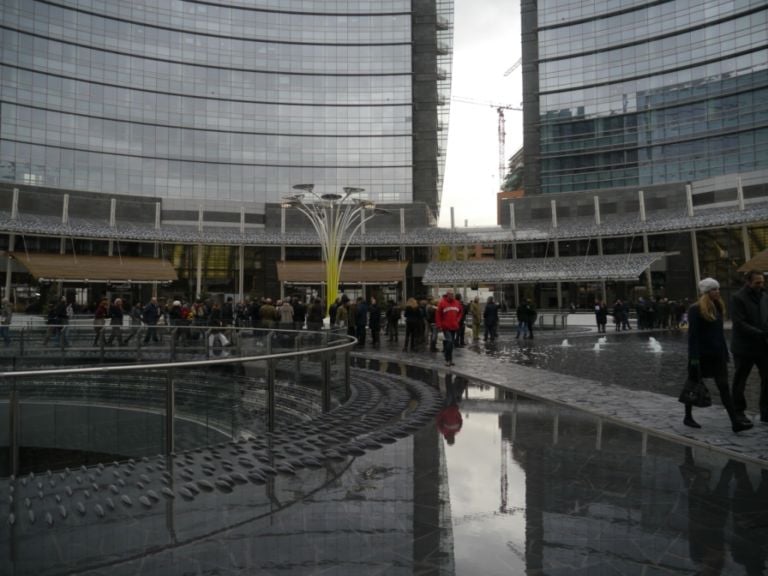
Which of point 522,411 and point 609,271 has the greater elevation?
point 609,271

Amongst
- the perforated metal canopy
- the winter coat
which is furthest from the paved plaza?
the perforated metal canopy

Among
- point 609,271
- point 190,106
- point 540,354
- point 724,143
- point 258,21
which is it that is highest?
point 258,21

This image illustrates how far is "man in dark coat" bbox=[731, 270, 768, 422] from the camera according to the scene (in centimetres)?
646

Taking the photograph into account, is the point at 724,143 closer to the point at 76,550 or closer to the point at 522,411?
the point at 522,411

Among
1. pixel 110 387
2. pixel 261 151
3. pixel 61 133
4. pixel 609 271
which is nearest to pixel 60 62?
pixel 61 133

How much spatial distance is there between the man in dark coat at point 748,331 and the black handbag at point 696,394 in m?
0.43

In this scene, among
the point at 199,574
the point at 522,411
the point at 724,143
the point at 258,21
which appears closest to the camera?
the point at 199,574

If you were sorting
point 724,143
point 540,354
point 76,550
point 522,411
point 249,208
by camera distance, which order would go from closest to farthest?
point 76,550
point 522,411
point 540,354
point 724,143
point 249,208

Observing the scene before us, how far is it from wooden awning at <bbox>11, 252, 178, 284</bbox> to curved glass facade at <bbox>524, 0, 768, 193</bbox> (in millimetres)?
37829

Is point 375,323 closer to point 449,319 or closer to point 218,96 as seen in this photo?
point 449,319

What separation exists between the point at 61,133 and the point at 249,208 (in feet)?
59.7

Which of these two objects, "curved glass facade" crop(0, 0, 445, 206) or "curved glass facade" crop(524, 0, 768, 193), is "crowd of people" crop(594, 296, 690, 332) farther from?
"curved glass facade" crop(0, 0, 445, 206)

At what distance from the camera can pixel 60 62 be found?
5191 centimetres

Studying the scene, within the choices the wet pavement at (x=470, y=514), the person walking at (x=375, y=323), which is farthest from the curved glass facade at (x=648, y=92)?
the wet pavement at (x=470, y=514)
